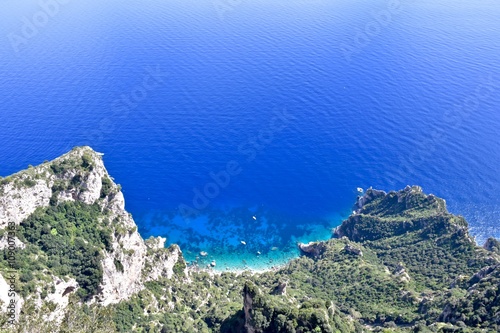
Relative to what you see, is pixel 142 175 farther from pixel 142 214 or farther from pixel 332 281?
pixel 332 281

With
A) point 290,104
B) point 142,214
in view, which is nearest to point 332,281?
point 142,214

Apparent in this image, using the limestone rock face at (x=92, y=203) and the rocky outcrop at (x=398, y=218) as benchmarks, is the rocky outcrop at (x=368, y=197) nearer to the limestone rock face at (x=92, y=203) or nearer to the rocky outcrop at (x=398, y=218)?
the rocky outcrop at (x=398, y=218)

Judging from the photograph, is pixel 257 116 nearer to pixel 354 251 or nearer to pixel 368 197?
pixel 368 197

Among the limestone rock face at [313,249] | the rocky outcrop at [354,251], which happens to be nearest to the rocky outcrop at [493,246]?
the rocky outcrop at [354,251]

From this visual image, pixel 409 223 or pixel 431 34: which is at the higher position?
pixel 431 34

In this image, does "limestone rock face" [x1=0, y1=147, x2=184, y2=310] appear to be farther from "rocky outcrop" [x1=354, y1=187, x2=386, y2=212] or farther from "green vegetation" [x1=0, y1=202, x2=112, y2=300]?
"rocky outcrop" [x1=354, y1=187, x2=386, y2=212]

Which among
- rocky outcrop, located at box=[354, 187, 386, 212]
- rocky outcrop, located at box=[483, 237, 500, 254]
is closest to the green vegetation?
rocky outcrop, located at box=[354, 187, 386, 212]

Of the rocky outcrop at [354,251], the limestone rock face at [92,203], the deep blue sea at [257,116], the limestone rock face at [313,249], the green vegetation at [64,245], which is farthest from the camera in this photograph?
the deep blue sea at [257,116]

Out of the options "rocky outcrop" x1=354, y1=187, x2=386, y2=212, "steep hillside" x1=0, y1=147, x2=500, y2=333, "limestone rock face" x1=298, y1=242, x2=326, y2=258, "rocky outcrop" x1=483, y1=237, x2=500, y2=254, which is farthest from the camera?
"rocky outcrop" x1=354, y1=187, x2=386, y2=212
